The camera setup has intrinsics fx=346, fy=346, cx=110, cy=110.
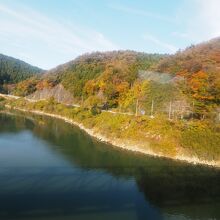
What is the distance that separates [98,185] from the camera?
93.0ft

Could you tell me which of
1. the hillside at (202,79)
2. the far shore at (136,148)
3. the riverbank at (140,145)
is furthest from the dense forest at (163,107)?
the far shore at (136,148)

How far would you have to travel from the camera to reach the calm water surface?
75.0 ft

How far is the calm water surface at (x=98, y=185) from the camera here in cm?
2286

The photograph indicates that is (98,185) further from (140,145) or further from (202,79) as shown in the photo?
(202,79)

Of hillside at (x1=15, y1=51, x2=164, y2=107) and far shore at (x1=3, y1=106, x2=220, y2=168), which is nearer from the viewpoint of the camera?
far shore at (x1=3, y1=106, x2=220, y2=168)

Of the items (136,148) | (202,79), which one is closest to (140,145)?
(136,148)

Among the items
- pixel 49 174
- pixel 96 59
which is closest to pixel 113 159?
pixel 49 174

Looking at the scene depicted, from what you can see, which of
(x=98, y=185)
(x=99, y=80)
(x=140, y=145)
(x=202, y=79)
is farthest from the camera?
(x=99, y=80)

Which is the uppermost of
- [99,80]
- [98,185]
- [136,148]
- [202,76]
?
[99,80]

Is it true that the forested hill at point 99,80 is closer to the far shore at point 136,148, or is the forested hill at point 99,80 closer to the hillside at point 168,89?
the hillside at point 168,89

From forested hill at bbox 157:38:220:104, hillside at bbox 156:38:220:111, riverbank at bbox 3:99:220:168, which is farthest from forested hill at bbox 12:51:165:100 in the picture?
riverbank at bbox 3:99:220:168

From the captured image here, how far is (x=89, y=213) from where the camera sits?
2236cm

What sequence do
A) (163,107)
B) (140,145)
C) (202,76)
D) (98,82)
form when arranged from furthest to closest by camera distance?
(98,82)
(163,107)
(202,76)
(140,145)

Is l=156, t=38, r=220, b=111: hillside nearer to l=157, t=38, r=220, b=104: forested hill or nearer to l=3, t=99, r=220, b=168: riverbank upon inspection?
l=157, t=38, r=220, b=104: forested hill
